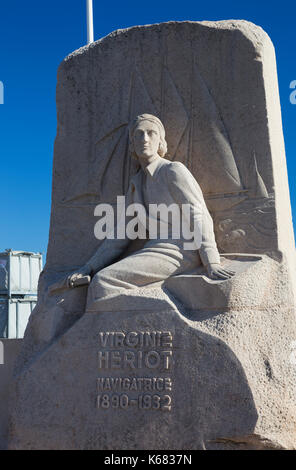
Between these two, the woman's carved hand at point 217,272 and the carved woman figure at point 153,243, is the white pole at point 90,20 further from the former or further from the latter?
the woman's carved hand at point 217,272

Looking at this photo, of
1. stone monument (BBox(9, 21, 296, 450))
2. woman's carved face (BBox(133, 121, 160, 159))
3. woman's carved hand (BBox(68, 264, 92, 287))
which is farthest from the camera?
woman's carved face (BBox(133, 121, 160, 159))

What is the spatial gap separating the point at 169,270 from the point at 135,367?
81 cm

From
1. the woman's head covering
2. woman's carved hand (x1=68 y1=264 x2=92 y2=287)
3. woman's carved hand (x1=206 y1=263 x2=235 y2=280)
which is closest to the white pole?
the woman's head covering

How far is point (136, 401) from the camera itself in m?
4.04

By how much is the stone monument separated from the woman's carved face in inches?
0.8

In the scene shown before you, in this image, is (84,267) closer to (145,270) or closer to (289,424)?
(145,270)

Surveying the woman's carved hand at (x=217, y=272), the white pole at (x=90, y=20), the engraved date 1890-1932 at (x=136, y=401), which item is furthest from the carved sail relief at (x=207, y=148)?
the white pole at (x=90, y=20)

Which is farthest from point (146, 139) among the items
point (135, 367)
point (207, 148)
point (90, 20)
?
point (90, 20)

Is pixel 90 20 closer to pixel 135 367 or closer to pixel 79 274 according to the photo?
pixel 79 274

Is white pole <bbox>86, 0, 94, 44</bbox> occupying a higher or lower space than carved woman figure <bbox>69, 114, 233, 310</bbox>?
higher

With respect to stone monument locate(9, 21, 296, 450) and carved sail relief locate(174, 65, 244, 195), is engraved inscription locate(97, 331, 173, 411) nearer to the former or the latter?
stone monument locate(9, 21, 296, 450)

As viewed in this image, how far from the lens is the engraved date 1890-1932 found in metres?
3.98

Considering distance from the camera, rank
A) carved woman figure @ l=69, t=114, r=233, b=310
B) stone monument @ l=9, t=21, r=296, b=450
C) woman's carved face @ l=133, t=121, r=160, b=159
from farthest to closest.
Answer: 1. woman's carved face @ l=133, t=121, r=160, b=159
2. carved woman figure @ l=69, t=114, r=233, b=310
3. stone monument @ l=9, t=21, r=296, b=450

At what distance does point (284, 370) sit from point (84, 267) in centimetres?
188
